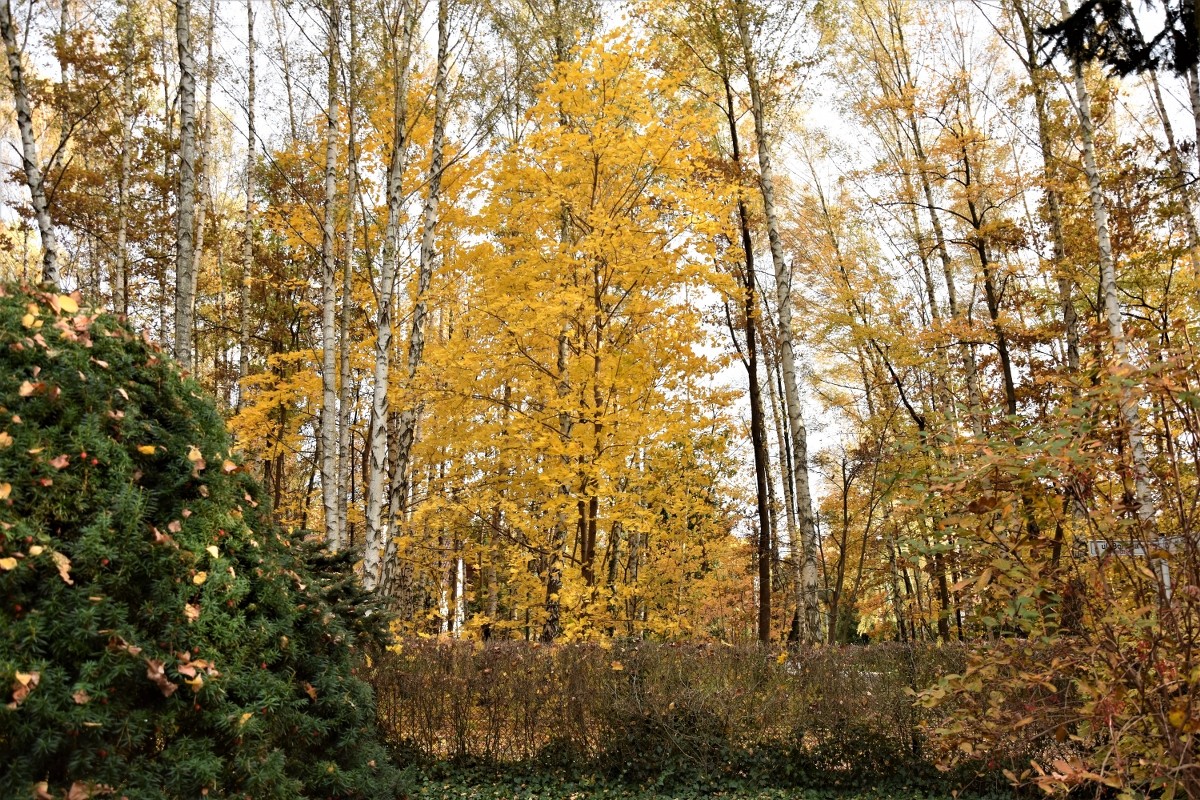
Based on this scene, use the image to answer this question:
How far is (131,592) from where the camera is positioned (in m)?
2.32

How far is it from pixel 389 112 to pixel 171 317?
32.9 feet

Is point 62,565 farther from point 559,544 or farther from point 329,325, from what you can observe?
point 559,544

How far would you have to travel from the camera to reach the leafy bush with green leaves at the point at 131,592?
2070mm

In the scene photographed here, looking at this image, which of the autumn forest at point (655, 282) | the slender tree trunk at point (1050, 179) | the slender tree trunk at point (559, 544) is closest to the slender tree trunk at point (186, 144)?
the autumn forest at point (655, 282)

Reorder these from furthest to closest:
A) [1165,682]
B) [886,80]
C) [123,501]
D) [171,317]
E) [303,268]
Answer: [171,317], [303,268], [886,80], [1165,682], [123,501]

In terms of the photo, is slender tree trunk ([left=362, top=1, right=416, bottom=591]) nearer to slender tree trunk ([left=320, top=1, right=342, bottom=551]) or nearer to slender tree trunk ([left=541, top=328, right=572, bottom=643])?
slender tree trunk ([left=320, top=1, right=342, bottom=551])

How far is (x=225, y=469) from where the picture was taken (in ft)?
9.10

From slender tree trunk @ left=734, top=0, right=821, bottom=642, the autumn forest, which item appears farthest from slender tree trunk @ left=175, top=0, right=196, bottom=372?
slender tree trunk @ left=734, top=0, right=821, bottom=642

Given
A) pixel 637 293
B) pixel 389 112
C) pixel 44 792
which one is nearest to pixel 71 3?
pixel 389 112

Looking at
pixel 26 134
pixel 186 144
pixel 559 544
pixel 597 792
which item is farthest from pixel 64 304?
pixel 559 544

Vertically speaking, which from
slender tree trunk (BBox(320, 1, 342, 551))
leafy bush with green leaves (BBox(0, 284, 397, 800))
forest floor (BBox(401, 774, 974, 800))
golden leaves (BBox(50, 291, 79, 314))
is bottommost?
forest floor (BBox(401, 774, 974, 800))

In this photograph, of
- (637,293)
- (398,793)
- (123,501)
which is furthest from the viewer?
(637,293)

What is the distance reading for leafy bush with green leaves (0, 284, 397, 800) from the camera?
207 cm

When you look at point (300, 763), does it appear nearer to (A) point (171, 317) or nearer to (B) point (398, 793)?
(B) point (398, 793)
